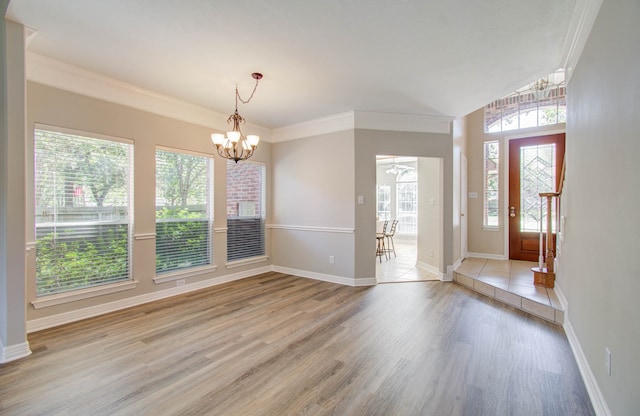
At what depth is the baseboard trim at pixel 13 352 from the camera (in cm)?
237

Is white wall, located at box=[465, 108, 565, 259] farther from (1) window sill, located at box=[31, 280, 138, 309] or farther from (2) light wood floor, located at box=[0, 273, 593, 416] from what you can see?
(1) window sill, located at box=[31, 280, 138, 309]

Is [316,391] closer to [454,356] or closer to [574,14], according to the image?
[454,356]

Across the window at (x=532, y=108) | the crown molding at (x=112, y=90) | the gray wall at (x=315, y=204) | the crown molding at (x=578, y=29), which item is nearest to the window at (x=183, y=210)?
the crown molding at (x=112, y=90)

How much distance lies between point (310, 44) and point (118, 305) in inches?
145

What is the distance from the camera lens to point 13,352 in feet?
7.89

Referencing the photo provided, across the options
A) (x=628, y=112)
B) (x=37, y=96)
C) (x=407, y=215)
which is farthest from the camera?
(x=407, y=215)

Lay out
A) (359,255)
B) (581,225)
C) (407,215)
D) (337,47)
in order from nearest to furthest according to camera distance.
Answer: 1. (581,225)
2. (337,47)
3. (359,255)
4. (407,215)

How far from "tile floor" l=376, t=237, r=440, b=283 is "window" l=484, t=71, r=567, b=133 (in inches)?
124

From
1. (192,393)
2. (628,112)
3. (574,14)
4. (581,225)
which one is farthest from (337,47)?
(192,393)

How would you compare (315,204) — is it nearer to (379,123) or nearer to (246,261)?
(246,261)

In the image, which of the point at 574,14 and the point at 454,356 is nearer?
the point at 574,14

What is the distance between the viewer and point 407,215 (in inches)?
385

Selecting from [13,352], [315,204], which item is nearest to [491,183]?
[315,204]

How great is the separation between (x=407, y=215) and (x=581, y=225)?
7.45 metres
